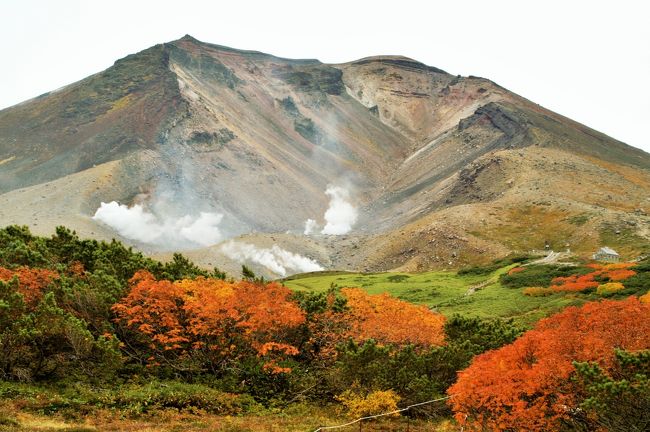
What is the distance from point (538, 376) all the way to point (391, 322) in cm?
1391

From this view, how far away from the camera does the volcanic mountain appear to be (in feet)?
317

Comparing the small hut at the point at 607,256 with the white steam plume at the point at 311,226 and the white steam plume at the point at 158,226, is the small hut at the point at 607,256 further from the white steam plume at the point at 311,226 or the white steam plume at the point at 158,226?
the white steam plume at the point at 311,226

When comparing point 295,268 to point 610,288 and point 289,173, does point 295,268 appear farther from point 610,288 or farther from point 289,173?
point 610,288

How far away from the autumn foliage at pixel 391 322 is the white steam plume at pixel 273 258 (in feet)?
187

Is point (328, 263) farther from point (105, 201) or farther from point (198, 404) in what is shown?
point (198, 404)

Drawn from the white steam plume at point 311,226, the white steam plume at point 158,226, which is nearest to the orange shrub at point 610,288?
the white steam plume at point 158,226

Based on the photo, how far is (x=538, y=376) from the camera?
2102 centimetres

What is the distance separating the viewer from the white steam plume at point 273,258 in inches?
3736

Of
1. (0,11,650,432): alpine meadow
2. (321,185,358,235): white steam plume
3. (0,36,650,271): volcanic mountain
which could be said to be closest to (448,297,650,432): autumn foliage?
(0,11,650,432): alpine meadow

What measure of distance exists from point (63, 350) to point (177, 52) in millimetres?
163939

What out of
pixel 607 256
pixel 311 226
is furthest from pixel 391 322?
pixel 311 226

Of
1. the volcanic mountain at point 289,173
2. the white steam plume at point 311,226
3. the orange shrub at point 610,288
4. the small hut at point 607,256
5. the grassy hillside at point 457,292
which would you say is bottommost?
the grassy hillside at point 457,292

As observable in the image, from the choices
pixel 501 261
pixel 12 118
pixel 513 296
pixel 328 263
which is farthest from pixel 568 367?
pixel 12 118

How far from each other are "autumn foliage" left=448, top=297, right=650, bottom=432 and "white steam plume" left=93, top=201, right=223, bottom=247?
85.8 meters
